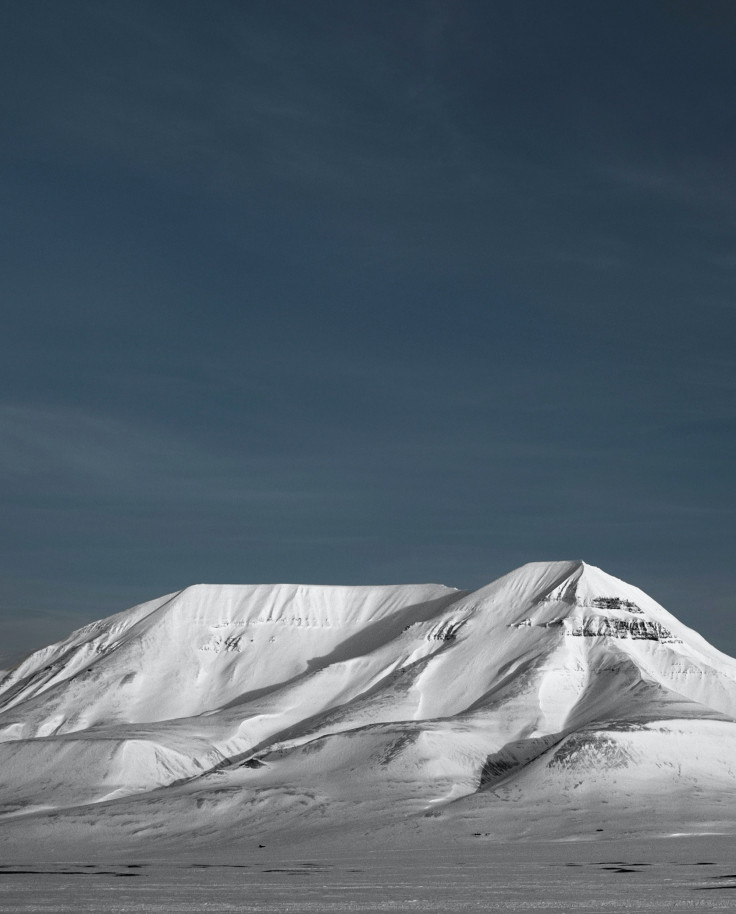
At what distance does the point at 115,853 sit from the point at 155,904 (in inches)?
1940

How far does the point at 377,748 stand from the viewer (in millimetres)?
123375

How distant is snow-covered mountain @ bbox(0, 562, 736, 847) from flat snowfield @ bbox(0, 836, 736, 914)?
694 inches

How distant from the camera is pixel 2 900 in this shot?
49469mm

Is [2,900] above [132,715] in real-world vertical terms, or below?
below

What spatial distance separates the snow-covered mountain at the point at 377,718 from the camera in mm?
105750

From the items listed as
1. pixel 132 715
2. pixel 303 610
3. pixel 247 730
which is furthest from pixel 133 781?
pixel 303 610

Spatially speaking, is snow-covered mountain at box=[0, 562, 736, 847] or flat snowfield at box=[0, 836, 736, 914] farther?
snow-covered mountain at box=[0, 562, 736, 847]

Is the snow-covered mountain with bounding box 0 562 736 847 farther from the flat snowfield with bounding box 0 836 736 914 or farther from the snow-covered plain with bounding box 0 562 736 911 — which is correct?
the flat snowfield with bounding box 0 836 736 914

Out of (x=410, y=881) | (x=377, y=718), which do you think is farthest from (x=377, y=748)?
(x=410, y=881)

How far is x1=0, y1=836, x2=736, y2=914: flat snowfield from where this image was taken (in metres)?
47.4

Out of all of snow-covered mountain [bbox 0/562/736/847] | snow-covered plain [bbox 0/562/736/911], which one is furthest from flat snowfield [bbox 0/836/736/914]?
snow-covered mountain [bbox 0/562/736/847]

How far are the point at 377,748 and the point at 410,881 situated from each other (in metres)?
65.9

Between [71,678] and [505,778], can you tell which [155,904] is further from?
[71,678]

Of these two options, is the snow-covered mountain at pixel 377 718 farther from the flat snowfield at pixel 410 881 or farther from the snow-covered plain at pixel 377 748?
the flat snowfield at pixel 410 881
